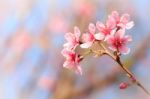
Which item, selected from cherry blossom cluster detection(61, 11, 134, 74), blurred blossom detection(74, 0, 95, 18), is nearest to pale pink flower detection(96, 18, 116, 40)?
cherry blossom cluster detection(61, 11, 134, 74)

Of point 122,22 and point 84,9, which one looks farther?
point 84,9

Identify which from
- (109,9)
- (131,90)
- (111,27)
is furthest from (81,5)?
(111,27)

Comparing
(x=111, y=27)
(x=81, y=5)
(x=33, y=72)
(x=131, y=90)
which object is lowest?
(x=131, y=90)

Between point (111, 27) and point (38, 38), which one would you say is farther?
point (38, 38)

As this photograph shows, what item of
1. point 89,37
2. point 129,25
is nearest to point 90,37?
point 89,37

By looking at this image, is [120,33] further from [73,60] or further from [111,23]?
[73,60]

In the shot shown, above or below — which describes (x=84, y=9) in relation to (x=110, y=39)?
above

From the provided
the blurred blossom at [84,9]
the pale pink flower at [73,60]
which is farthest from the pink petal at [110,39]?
the blurred blossom at [84,9]

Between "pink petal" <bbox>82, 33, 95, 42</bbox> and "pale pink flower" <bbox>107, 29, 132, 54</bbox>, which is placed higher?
"pink petal" <bbox>82, 33, 95, 42</bbox>

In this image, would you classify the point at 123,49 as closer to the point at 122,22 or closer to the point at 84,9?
the point at 122,22

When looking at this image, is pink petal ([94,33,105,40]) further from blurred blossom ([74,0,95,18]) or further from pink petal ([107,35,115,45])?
blurred blossom ([74,0,95,18])

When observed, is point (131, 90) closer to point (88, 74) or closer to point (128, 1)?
point (88, 74)
